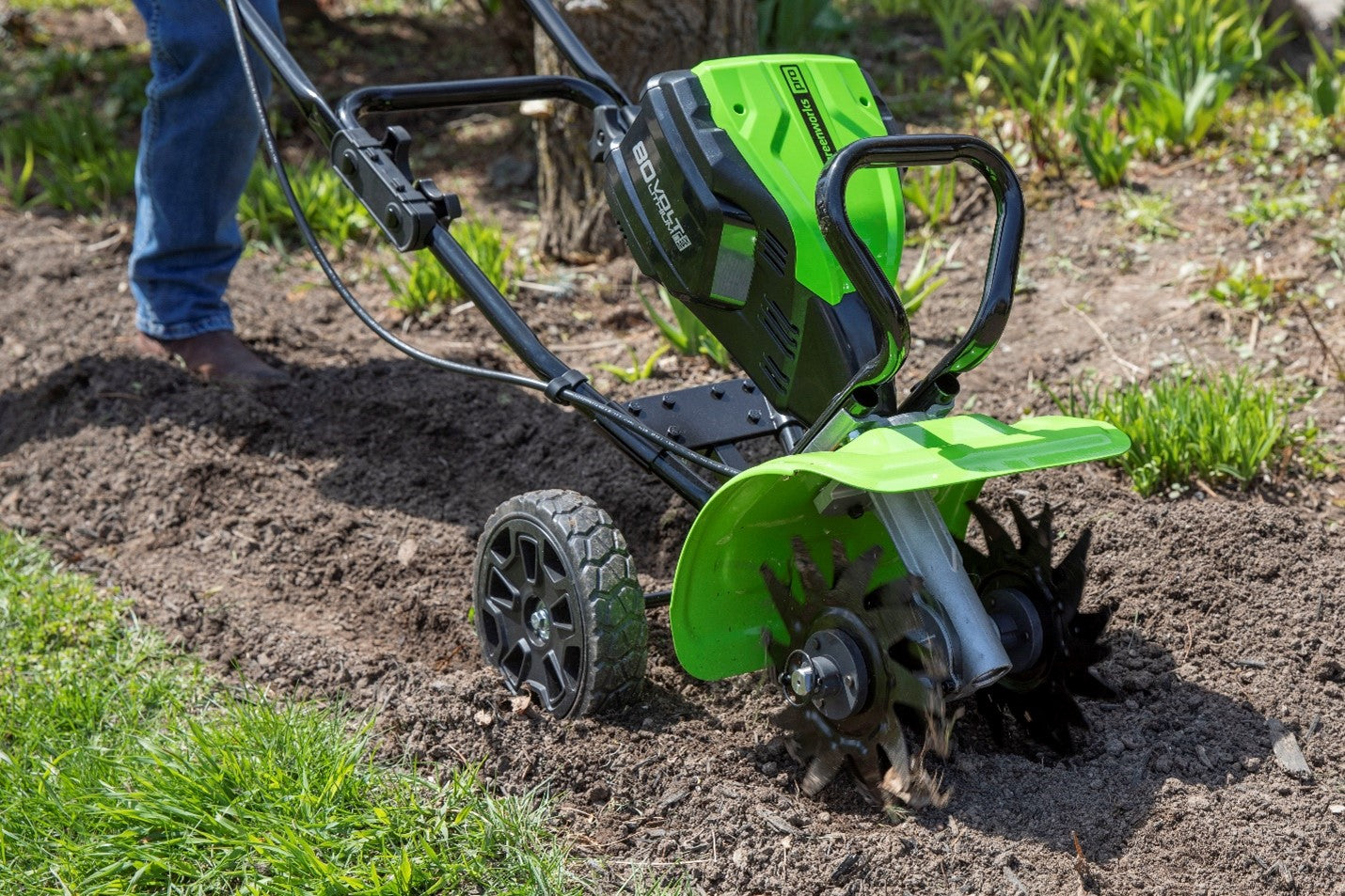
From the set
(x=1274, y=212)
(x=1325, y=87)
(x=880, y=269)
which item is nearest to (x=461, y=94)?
(x=880, y=269)

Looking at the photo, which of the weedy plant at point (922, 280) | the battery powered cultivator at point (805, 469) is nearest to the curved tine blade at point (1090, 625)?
the battery powered cultivator at point (805, 469)

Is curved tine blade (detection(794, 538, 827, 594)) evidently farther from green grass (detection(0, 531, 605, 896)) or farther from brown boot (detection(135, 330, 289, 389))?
brown boot (detection(135, 330, 289, 389))

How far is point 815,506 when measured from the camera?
2.00 meters

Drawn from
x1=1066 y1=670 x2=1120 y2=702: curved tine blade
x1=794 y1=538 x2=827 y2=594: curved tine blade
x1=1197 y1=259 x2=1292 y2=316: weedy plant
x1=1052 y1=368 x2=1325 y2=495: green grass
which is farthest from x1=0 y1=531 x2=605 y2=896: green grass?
x1=1197 y1=259 x2=1292 y2=316: weedy plant

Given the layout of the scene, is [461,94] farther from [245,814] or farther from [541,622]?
[245,814]

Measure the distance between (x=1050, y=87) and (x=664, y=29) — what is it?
1414 mm

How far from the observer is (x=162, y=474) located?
307 cm

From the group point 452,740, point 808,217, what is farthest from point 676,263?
point 452,740

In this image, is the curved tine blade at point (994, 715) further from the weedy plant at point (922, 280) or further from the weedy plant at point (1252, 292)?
the weedy plant at point (1252, 292)

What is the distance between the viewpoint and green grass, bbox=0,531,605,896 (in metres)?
1.86

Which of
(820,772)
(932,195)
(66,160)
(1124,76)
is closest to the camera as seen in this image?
(820,772)

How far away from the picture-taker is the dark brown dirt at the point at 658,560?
1.90m

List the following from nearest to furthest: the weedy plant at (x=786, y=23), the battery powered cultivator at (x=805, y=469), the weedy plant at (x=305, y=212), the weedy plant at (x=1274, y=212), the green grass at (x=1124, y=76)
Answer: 1. the battery powered cultivator at (x=805, y=469)
2. the weedy plant at (x=1274, y=212)
3. the green grass at (x=1124, y=76)
4. the weedy plant at (x=305, y=212)
5. the weedy plant at (x=786, y=23)

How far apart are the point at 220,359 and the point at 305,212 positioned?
1105mm
